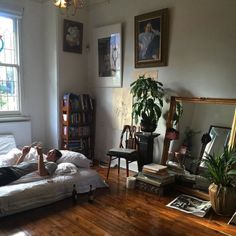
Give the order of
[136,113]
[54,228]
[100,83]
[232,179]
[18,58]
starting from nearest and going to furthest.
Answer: [54,228] → [232,179] → [136,113] → [18,58] → [100,83]

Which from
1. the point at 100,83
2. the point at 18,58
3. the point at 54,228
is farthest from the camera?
the point at 100,83

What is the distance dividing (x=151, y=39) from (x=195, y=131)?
1.44 metres

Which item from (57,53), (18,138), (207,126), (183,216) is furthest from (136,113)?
(18,138)

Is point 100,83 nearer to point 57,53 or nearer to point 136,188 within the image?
point 57,53

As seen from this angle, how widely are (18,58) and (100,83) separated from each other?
1.42 metres

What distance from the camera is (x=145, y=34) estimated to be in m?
3.77

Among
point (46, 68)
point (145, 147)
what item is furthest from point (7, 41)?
point (145, 147)

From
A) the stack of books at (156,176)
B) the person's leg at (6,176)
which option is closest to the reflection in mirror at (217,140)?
the stack of books at (156,176)

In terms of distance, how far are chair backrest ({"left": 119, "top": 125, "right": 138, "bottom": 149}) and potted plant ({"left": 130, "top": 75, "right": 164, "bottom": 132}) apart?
30 centimetres

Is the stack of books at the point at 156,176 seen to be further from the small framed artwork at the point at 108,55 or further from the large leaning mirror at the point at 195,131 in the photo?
the small framed artwork at the point at 108,55

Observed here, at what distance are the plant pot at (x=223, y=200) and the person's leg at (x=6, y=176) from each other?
212 cm

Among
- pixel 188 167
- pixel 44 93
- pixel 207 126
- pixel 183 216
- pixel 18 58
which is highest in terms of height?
pixel 18 58

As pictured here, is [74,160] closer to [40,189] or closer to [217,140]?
[40,189]

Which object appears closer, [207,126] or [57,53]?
[207,126]
